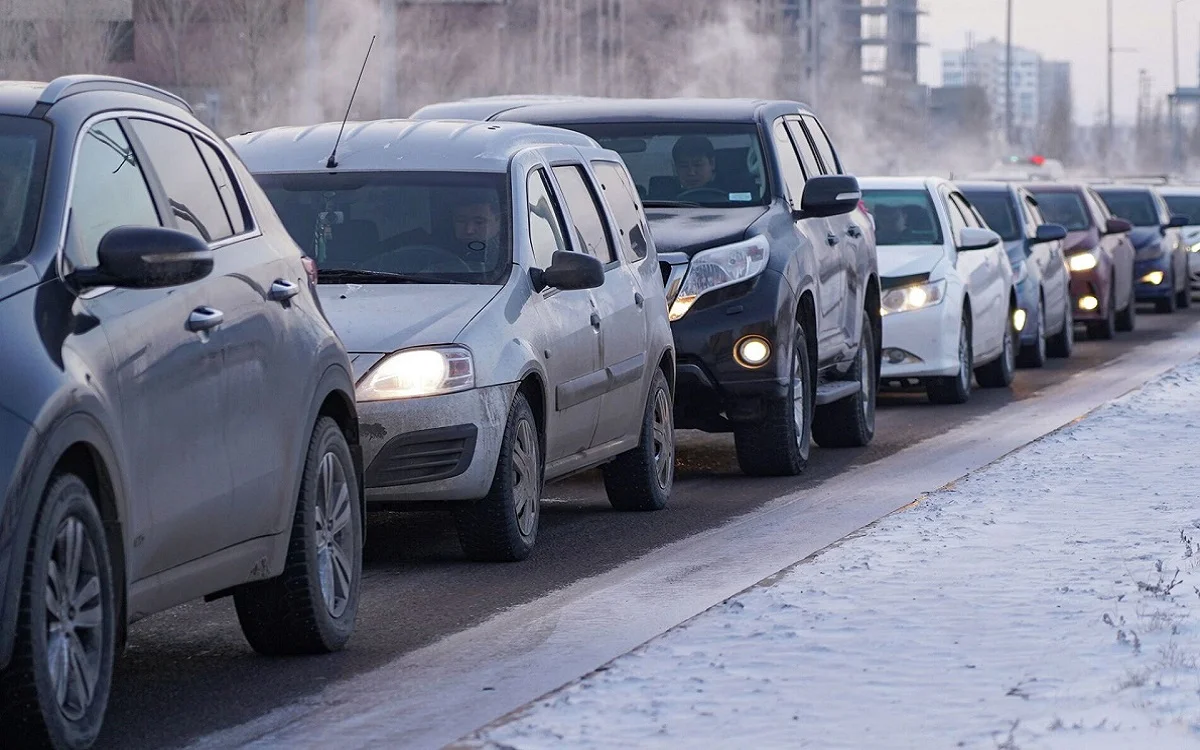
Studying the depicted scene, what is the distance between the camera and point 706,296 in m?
13.0

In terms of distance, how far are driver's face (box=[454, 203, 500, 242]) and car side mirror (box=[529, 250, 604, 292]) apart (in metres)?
0.28

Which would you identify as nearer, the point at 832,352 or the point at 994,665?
the point at 994,665

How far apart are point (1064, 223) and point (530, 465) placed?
63.8 feet

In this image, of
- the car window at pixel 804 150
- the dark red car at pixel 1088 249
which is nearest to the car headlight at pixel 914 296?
the car window at pixel 804 150

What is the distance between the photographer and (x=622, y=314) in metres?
11.1

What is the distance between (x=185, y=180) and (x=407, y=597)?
7.82ft

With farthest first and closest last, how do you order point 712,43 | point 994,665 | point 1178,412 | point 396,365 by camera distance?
point 712,43
point 1178,412
point 396,365
point 994,665

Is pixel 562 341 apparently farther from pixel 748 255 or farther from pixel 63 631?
pixel 63 631

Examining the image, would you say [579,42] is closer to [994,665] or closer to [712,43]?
[712,43]

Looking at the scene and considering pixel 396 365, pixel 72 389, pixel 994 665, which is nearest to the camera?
pixel 72 389

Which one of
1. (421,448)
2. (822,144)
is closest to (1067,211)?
(822,144)

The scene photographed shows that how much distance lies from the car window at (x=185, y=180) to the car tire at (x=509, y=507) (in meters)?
2.55

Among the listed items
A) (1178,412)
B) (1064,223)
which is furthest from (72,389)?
(1064,223)

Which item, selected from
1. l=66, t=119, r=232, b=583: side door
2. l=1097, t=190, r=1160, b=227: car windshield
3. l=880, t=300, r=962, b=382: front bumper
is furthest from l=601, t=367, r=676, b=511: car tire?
l=1097, t=190, r=1160, b=227: car windshield
